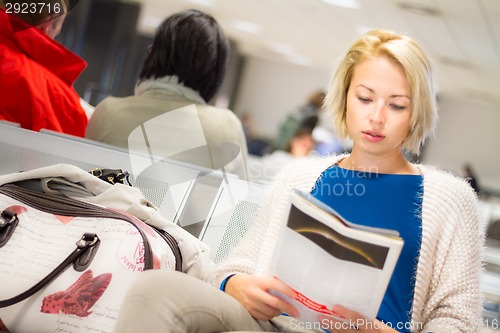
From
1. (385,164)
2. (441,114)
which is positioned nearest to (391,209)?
(385,164)

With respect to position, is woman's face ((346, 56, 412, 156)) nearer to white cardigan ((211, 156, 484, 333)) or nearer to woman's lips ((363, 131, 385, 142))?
woman's lips ((363, 131, 385, 142))

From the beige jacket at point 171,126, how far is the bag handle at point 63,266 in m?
0.92

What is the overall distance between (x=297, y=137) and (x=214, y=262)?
444 cm

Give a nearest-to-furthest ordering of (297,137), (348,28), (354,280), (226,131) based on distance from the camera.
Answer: (354,280) → (226,131) → (297,137) → (348,28)

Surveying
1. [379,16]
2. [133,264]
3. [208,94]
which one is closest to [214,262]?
[133,264]

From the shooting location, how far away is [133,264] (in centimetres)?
154

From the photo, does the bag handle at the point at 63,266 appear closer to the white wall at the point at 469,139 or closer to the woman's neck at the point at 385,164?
the woman's neck at the point at 385,164

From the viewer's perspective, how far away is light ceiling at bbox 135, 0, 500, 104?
8737 mm

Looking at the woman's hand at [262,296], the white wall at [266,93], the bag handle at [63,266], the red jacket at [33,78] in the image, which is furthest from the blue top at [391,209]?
the white wall at [266,93]

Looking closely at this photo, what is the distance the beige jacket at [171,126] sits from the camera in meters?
2.52

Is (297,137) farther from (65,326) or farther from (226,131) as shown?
(65,326)

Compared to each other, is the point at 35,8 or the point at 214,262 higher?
the point at 35,8

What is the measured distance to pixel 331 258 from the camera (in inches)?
49.6

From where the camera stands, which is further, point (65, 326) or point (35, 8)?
point (35, 8)
